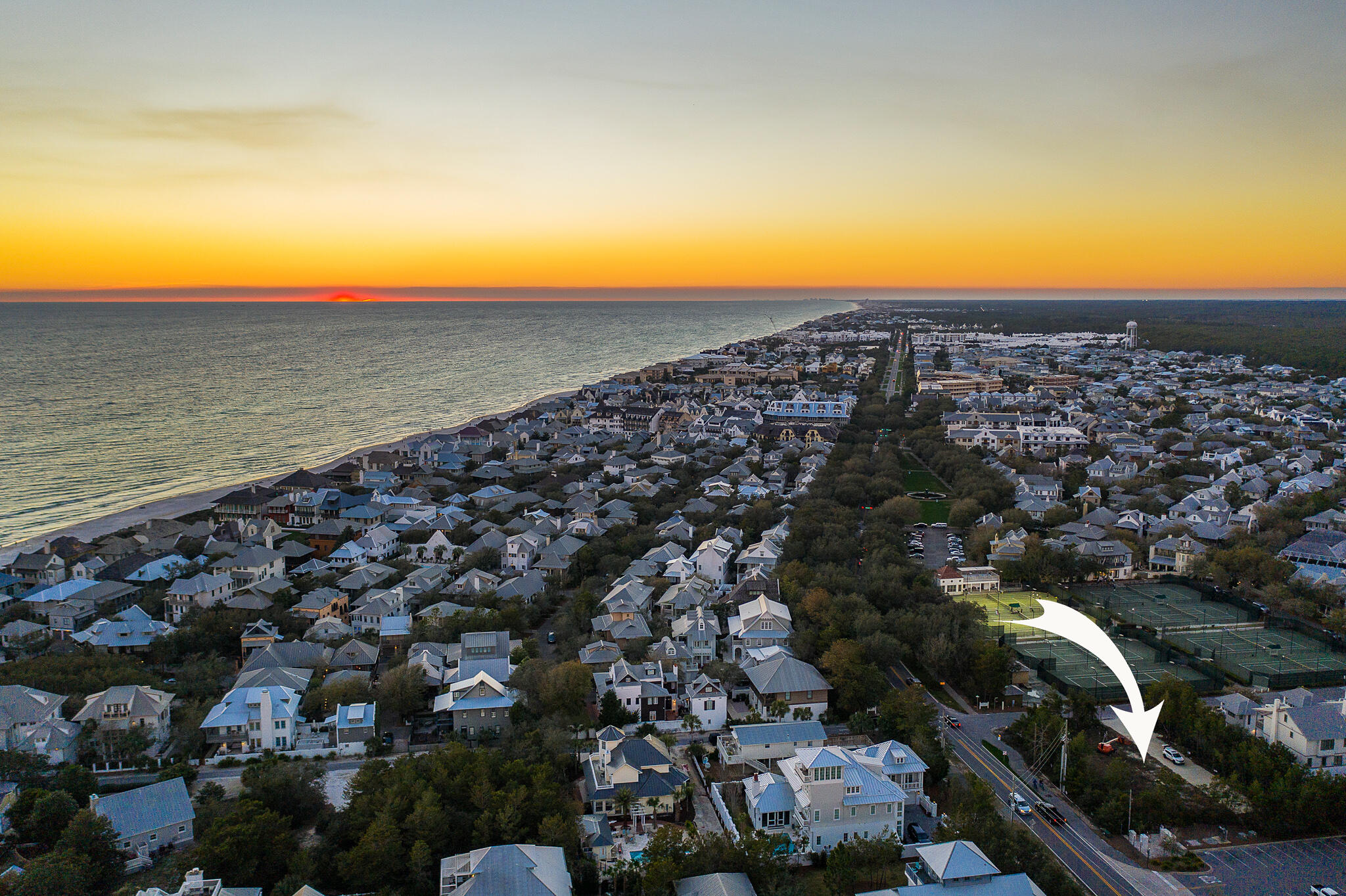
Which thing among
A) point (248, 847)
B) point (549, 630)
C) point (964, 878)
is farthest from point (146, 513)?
point (964, 878)

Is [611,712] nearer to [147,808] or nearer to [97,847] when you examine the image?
[147,808]

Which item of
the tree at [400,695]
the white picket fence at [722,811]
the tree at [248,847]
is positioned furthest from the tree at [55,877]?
the white picket fence at [722,811]

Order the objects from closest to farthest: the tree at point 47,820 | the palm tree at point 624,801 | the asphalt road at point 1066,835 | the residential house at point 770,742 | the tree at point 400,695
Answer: the asphalt road at point 1066,835, the tree at point 47,820, the palm tree at point 624,801, the residential house at point 770,742, the tree at point 400,695

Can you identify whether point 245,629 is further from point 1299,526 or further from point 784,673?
point 1299,526

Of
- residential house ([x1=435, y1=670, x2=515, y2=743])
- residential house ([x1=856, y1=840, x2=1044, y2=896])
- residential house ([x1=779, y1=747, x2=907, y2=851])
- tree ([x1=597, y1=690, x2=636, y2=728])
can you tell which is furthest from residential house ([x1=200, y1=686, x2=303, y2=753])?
residential house ([x1=856, y1=840, x2=1044, y2=896])

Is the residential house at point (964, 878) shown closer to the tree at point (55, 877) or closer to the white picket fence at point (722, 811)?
the white picket fence at point (722, 811)

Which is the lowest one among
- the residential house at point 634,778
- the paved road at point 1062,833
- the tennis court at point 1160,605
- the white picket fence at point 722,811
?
the tennis court at point 1160,605
